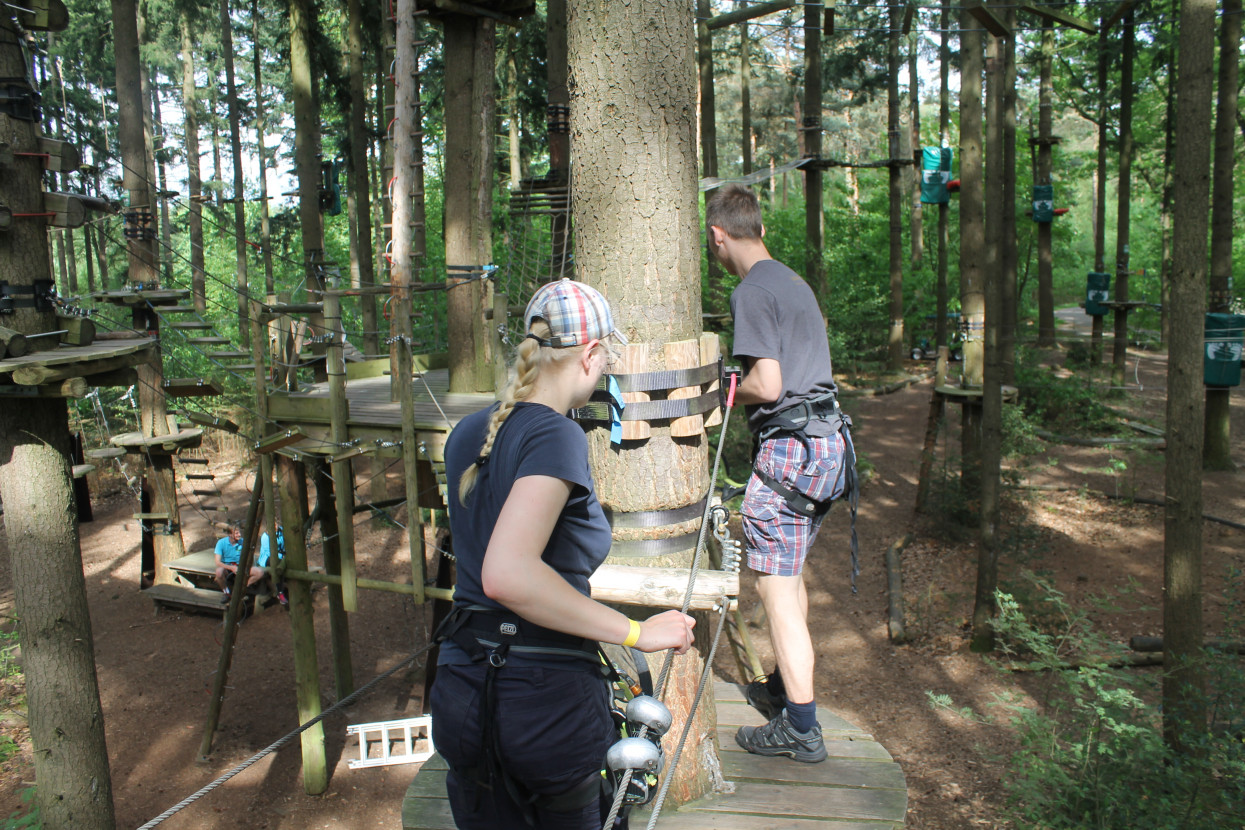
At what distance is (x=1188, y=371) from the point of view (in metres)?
5.16

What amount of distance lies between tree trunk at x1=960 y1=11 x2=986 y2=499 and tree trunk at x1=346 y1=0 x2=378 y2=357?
27.6 ft

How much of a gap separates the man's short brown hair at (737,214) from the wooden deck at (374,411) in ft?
11.8

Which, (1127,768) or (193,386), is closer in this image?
(1127,768)

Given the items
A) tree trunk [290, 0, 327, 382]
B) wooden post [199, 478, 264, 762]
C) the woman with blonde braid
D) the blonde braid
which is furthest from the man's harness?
tree trunk [290, 0, 327, 382]

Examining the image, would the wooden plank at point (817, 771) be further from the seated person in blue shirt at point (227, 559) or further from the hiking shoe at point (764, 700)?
the seated person in blue shirt at point (227, 559)

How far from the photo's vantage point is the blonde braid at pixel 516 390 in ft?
6.34

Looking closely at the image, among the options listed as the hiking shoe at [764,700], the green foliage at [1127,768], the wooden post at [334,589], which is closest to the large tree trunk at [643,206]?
the hiking shoe at [764,700]

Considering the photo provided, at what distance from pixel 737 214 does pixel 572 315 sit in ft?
5.06

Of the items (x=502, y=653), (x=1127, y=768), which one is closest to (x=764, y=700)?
(x=502, y=653)

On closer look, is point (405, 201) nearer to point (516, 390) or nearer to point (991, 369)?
point (991, 369)

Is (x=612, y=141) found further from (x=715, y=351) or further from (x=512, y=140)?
(x=512, y=140)

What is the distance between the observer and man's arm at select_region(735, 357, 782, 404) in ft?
10.2

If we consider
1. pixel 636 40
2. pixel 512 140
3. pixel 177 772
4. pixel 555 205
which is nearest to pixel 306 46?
pixel 512 140

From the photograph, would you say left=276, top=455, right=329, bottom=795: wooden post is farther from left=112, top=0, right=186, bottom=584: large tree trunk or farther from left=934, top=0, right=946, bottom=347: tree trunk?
left=934, top=0, right=946, bottom=347: tree trunk
